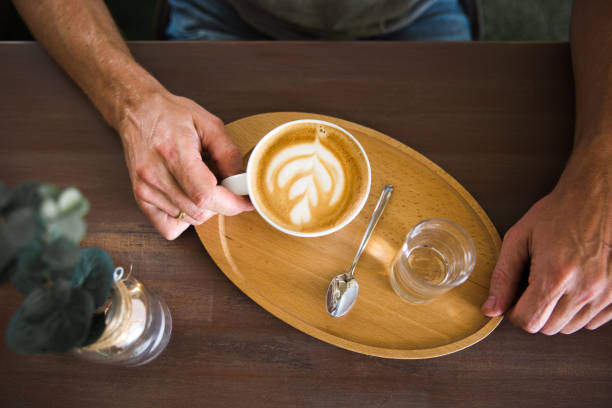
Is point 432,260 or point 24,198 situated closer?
point 24,198

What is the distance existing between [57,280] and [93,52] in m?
0.76

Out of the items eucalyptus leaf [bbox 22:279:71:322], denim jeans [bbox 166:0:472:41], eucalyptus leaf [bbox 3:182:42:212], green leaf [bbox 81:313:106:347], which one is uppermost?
eucalyptus leaf [bbox 3:182:42:212]

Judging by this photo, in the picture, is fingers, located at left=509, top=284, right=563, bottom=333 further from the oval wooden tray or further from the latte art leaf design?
the latte art leaf design

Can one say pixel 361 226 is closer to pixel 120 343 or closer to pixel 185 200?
pixel 185 200

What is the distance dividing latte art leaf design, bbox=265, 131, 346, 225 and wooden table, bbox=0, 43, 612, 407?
19 centimetres

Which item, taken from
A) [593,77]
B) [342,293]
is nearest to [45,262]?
[342,293]

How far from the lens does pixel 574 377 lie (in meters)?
0.74

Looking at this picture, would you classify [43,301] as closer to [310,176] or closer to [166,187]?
[166,187]

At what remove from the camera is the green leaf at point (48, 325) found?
1.34ft

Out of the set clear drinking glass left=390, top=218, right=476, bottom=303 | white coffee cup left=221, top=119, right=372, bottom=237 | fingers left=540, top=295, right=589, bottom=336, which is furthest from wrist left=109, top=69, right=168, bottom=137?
fingers left=540, top=295, right=589, bottom=336

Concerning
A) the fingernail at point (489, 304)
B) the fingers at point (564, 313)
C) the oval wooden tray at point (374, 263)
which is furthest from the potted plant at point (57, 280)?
the fingers at point (564, 313)

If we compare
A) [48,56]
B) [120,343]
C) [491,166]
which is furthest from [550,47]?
[48,56]

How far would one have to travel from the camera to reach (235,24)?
47.3 inches

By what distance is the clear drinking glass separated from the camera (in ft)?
2.47
